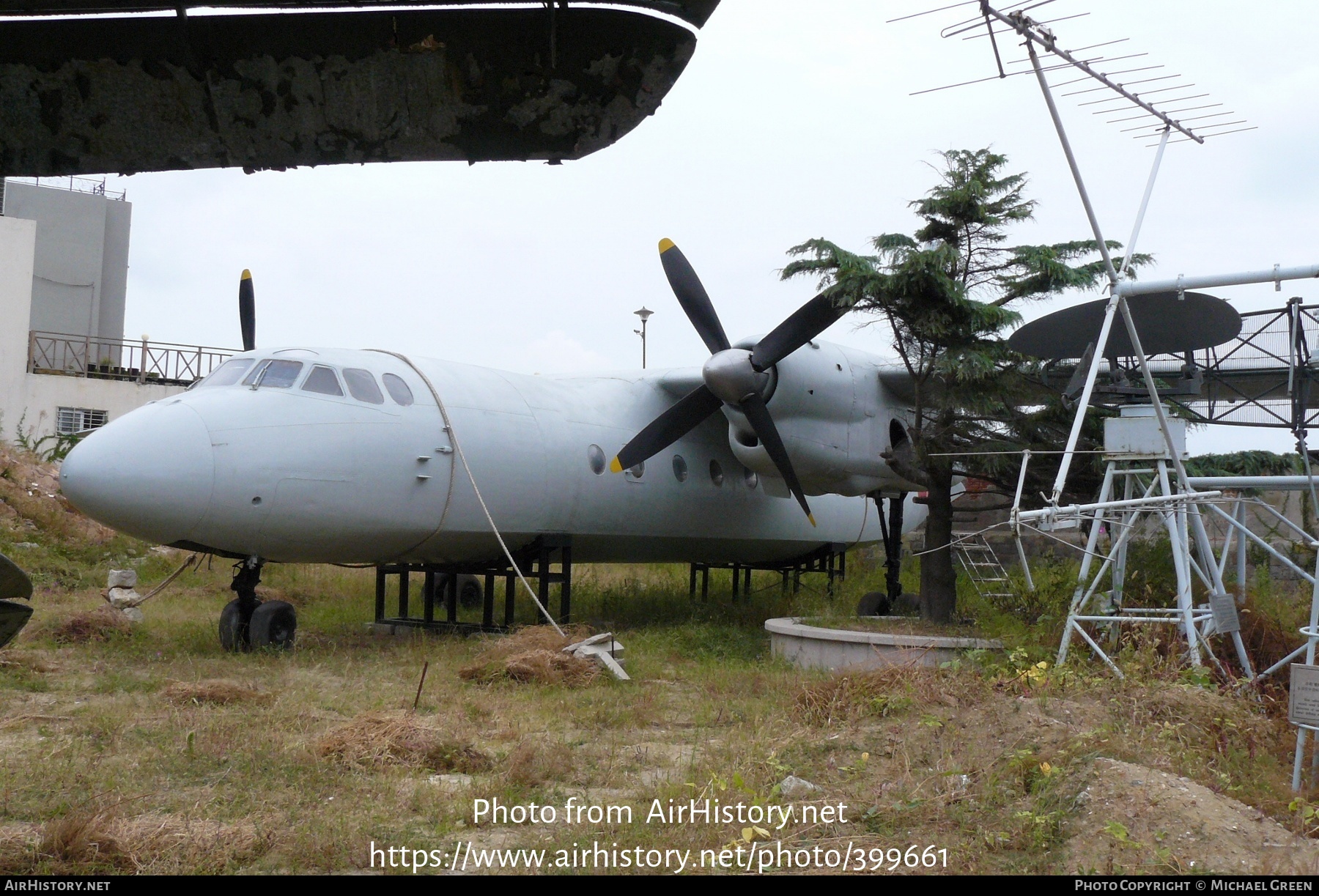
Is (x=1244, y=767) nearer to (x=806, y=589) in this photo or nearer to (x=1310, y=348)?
(x=1310, y=348)

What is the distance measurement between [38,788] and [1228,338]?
10.4 m

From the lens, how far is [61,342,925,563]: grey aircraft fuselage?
392 inches

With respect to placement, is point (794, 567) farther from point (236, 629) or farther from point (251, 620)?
point (236, 629)

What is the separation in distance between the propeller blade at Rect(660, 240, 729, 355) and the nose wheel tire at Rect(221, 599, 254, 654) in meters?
6.50

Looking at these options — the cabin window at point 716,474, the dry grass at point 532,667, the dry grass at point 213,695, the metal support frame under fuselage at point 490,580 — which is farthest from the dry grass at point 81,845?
the cabin window at point 716,474

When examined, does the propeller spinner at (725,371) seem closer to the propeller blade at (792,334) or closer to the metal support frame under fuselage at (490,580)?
the propeller blade at (792,334)

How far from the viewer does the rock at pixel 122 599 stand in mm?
13555

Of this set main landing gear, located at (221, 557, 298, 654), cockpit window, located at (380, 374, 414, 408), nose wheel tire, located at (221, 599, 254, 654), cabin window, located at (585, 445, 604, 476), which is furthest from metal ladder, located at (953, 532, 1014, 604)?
nose wheel tire, located at (221, 599, 254, 654)

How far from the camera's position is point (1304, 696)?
240 inches

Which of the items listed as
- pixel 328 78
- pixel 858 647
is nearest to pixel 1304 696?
pixel 858 647

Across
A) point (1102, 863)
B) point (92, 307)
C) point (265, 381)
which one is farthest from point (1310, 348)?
point (92, 307)

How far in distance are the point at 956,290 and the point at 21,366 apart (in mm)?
23824

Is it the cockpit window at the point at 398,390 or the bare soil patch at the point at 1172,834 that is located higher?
the cockpit window at the point at 398,390

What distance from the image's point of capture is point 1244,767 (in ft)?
21.2
